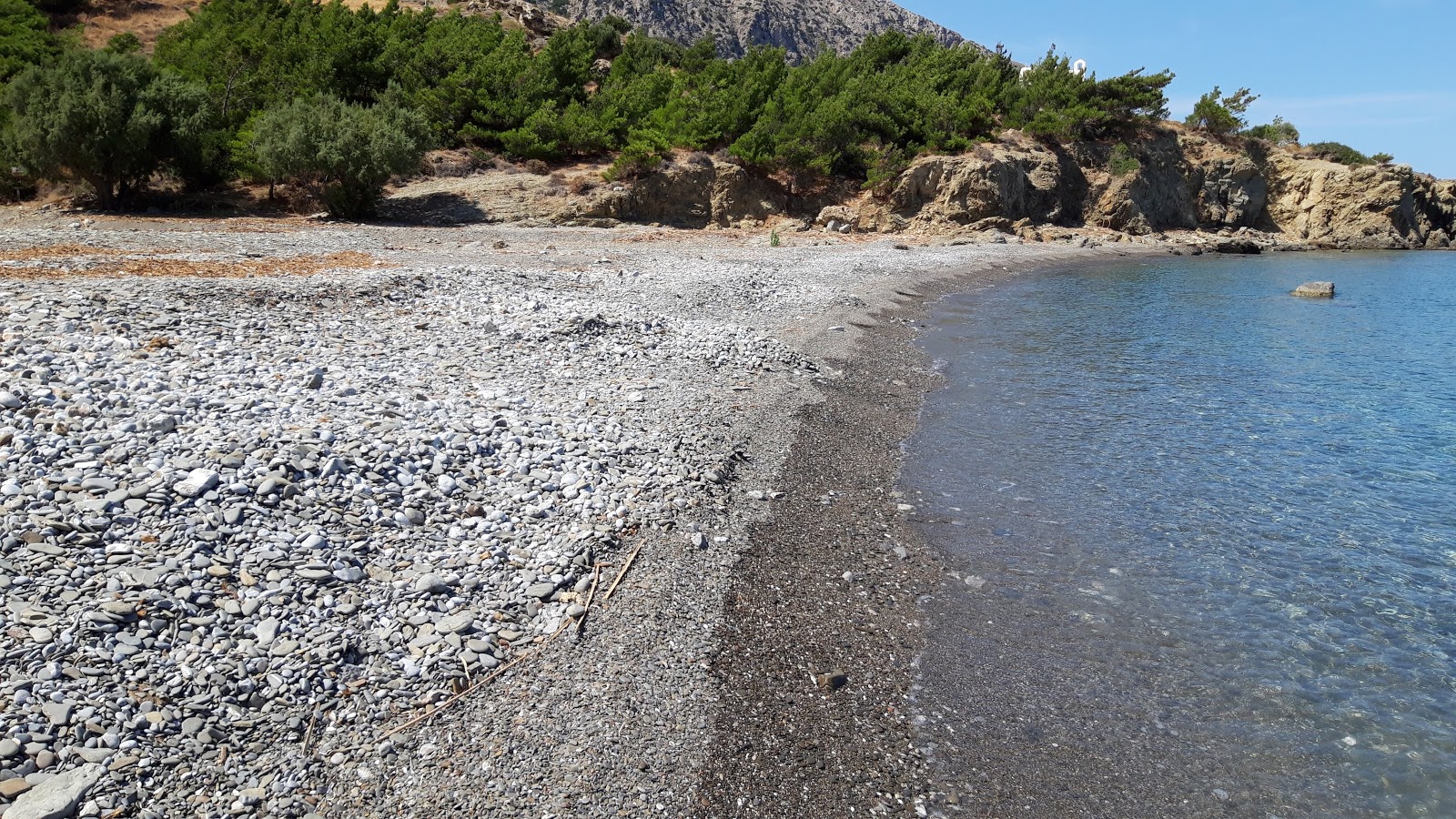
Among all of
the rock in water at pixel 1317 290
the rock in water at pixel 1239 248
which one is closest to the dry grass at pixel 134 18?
the rock in water at pixel 1317 290

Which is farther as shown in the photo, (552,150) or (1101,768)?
(552,150)

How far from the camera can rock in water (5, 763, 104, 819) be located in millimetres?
3770

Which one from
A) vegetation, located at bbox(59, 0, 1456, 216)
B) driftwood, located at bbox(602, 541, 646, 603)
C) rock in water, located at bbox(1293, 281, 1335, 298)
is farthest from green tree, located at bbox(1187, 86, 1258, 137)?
driftwood, located at bbox(602, 541, 646, 603)

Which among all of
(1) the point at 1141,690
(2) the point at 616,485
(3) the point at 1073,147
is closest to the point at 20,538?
(2) the point at 616,485

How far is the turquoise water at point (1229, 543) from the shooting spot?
215 inches

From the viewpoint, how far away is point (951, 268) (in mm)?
29078

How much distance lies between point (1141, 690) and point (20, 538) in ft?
25.3

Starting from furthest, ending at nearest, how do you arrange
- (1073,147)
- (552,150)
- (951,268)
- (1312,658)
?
(1073,147), (552,150), (951,268), (1312,658)

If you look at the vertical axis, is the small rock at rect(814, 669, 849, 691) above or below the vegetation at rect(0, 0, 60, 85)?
below

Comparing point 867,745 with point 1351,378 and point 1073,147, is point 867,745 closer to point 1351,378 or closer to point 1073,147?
point 1351,378

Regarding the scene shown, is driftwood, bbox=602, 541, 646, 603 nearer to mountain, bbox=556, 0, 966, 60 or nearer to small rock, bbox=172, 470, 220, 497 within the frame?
small rock, bbox=172, 470, 220, 497

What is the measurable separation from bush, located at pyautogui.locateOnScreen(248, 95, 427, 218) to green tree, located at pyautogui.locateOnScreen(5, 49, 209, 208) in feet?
6.80

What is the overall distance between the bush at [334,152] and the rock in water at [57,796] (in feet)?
74.7

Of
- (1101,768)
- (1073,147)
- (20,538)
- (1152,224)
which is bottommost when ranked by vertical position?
(1101,768)
